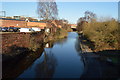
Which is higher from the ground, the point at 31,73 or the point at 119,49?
the point at 119,49

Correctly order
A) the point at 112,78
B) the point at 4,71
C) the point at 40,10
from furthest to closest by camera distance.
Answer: the point at 40,10 < the point at 4,71 < the point at 112,78

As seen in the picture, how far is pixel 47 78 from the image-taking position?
7105 millimetres

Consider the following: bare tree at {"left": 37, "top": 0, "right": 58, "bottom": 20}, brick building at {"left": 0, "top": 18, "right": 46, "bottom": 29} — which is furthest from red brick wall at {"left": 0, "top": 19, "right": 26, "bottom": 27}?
bare tree at {"left": 37, "top": 0, "right": 58, "bottom": 20}

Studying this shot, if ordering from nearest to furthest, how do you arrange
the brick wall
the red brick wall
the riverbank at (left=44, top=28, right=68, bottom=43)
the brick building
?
the brick wall < the riverbank at (left=44, top=28, right=68, bottom=43) < the red brick wall < the brick building

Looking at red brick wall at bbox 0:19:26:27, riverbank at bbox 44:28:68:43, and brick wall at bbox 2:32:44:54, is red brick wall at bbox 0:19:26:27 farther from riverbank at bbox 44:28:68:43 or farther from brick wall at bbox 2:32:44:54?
brick wall at bbox 2:32:44:54

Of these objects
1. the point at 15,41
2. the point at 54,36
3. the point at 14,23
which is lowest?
the point at 15,41

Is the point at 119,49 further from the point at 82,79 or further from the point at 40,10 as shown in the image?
the point at 40,10

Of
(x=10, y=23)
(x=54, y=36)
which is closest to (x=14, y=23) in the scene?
(x=10, y=23)

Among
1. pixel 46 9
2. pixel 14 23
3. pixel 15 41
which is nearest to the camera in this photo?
Result: pixel 15 41

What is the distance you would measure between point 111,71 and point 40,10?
2099 cm

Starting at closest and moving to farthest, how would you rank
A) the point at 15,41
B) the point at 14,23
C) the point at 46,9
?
1. the point at 15,41
2. the point at 46,9
3. the point at 14,23

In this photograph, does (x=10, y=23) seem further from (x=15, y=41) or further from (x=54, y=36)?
(x=15, y=41)

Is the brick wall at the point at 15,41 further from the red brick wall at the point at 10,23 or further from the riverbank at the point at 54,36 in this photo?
the red brick wall at the point at 10,23

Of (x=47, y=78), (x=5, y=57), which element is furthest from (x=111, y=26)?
(x=5, y=57)
